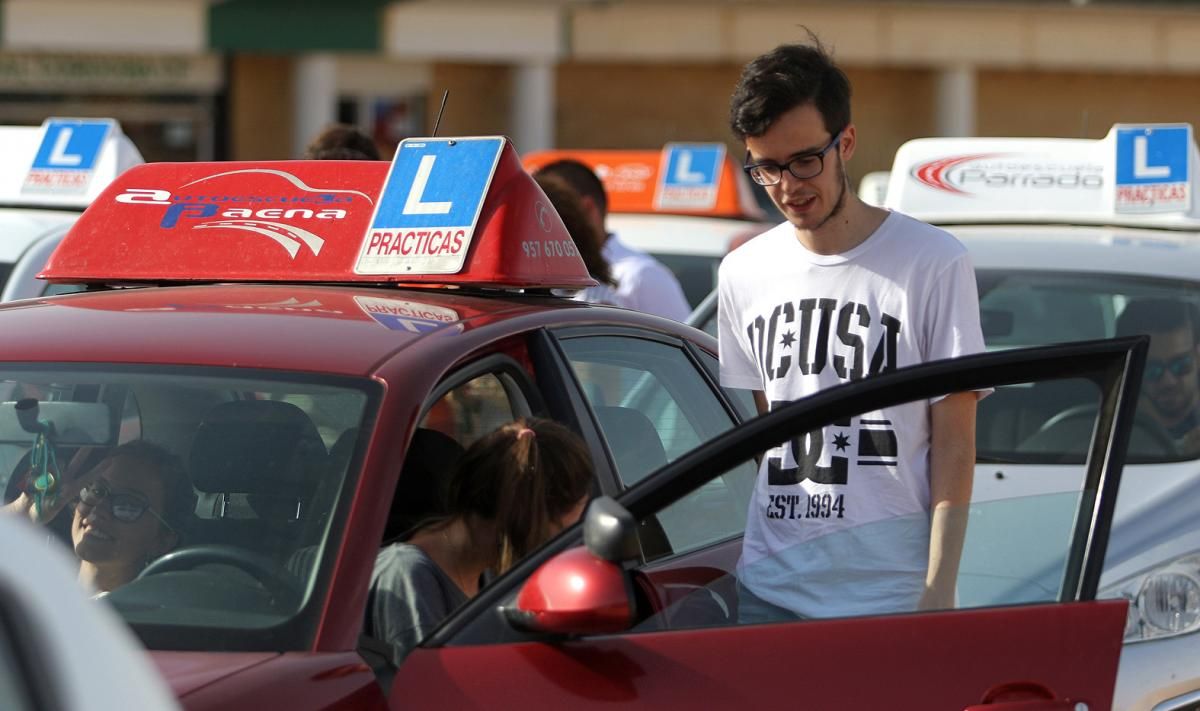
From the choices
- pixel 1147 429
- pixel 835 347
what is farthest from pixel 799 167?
pixel 1147 429

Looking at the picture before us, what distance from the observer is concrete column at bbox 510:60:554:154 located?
2508 centimetres

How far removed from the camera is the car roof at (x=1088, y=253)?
5.43m

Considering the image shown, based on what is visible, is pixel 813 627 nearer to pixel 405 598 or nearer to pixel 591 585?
pixel 591 585

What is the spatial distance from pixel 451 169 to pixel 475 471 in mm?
1009

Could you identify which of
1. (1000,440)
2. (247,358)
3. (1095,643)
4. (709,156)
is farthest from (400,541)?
(709,156)

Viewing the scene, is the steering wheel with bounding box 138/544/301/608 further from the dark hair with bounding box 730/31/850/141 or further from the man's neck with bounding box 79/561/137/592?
the dark hair with bounding box 730/31/850/141

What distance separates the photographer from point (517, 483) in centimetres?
312

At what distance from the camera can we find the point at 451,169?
3.95 meters

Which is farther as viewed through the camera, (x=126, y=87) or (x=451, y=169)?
(x=126, y=87)

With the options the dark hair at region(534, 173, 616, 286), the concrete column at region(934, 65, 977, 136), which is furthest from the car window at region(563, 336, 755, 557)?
the concrete column at region(934, 65, 977, 136)

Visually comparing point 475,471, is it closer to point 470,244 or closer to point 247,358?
point 247,358

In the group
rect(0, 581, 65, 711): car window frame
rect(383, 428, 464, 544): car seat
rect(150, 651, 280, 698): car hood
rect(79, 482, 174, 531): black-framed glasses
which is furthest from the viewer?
rect(383, 428, 464, 544): car seat

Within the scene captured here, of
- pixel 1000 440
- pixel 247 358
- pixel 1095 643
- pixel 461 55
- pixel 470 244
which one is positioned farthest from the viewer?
pixel 461 55

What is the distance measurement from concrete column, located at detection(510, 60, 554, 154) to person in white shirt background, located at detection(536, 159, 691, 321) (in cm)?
1832
